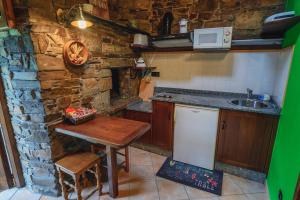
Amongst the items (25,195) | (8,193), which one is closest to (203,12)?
(25,195)

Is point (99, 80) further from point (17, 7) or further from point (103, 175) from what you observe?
point (103, 175)

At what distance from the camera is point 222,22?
2.52 meters

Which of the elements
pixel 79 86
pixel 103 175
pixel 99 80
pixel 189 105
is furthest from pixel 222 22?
pixel 103 175

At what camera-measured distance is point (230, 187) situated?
1981 mm

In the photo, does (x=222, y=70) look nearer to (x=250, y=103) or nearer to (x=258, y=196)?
(x=250, y=103)

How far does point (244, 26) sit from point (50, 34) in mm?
2555

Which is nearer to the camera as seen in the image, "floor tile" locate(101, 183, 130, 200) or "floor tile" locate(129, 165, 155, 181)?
"floor tile" locate(101, 183, 130, 200)

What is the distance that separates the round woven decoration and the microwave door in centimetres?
152

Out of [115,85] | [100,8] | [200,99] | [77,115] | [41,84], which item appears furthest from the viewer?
[115,85]

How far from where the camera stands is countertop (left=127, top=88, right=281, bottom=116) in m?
1.96

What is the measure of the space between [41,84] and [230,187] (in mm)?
2415

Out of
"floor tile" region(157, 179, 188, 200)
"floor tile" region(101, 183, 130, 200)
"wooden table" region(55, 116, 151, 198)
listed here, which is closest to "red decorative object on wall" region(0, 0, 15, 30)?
"wooden table" region(55, 116, 151, 198)

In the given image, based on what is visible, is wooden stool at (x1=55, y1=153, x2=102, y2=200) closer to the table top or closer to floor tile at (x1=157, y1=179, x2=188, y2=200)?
the table top

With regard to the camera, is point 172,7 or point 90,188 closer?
point 90,188
